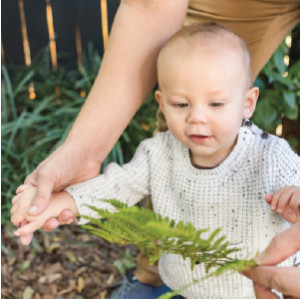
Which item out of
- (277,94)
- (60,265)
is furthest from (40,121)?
(277,94)

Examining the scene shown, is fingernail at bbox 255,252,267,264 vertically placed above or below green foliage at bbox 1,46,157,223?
above

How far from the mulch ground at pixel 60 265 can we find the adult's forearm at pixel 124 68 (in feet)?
4.20

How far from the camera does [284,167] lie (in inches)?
52.6

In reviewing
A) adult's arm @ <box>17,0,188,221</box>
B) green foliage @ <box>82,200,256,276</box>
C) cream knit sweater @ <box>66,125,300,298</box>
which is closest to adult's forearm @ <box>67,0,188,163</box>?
adult's arm @ <box>17,0,188,221</box>

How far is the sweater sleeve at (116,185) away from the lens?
1461 millimetres

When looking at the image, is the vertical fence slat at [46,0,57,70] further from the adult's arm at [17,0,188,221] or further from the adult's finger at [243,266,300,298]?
the adult's finger at [243,266,300,298]

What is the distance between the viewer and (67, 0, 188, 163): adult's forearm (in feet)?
4.81

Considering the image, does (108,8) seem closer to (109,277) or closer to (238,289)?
(109,277)

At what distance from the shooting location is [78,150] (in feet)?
4.81

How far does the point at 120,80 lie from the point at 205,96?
0.30 meters

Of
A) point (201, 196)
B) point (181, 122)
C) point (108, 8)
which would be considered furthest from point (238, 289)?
point (108, 8)

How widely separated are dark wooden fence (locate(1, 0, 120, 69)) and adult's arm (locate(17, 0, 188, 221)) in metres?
2.60

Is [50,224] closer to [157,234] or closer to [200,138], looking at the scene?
[200,138]

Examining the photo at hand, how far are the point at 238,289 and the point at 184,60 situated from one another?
2.33 feet
